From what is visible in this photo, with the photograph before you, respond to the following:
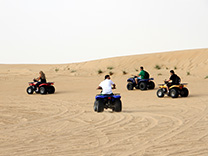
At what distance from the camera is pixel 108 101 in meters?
12.1

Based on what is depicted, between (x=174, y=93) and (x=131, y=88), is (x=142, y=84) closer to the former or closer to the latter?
(x=131, y=88)

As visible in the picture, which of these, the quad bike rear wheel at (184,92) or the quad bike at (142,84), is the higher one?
the quad bike at (142,84)

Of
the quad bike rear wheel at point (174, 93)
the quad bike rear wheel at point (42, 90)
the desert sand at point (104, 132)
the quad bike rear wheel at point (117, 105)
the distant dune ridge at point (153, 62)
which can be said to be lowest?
the desert sand at point (104, 132)

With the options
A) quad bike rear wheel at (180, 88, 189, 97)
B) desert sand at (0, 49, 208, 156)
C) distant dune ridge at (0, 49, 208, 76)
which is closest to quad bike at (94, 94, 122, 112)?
desert sand at (0, 49, 208, 156)

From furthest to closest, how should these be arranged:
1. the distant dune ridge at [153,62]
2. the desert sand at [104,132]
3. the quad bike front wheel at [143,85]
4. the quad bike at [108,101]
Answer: the distant dune ridge at [153,62], the quad bike front wheel at [143,85], the quad bike at [108,101], the desert sand at [104,132]

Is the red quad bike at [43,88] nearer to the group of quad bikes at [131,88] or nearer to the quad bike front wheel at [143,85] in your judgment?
the group of quad bikes at [131,88]

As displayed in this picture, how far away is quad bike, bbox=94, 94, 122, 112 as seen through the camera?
11.9 m

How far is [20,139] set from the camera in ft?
25.5

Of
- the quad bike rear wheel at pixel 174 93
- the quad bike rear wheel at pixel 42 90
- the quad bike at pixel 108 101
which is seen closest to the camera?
the quad bike at pixel 108 101

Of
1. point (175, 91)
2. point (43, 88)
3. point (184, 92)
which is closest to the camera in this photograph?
point (175, 91)

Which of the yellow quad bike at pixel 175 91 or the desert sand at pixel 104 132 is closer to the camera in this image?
the desert sand at pixel 104 132

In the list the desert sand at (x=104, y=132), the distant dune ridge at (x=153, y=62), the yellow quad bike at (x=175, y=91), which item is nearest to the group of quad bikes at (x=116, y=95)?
the yellow quad bike at (x=175, y=91)

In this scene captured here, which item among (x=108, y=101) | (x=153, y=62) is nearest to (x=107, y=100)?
(x=108, y=101)

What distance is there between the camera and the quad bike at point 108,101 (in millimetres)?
11922
